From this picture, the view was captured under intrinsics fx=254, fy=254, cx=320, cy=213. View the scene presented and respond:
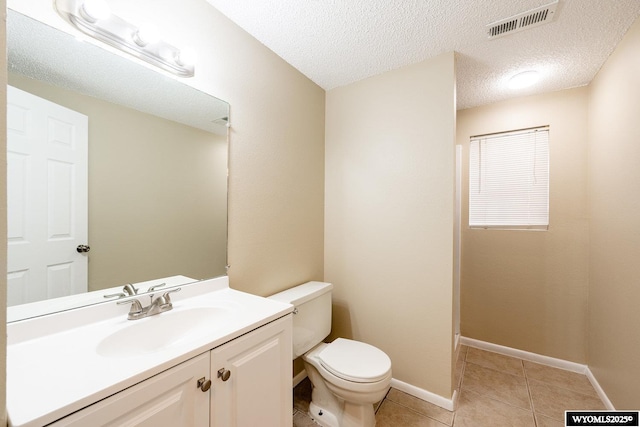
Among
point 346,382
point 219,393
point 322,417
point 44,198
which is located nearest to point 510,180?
point 346,382

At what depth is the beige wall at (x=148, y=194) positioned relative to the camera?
106 centimetres

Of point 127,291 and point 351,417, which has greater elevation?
point 127,291

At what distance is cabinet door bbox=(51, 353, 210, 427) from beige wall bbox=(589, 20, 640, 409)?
2145 mm

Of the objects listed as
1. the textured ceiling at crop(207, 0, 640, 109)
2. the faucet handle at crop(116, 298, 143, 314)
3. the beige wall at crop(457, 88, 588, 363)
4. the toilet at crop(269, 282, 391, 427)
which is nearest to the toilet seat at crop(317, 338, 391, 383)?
the toilet at crop(269, 282, 391, 427)

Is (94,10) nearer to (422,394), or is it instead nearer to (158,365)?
(158,365)

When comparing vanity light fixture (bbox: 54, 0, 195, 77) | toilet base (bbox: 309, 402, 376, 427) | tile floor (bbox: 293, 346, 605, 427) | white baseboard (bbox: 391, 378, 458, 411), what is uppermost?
vanity light fixture (bbox: 54, 0, 195, 77)

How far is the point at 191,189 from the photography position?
136cm

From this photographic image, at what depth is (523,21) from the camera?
4.62ft

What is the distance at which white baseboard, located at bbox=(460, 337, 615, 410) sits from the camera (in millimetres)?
1861

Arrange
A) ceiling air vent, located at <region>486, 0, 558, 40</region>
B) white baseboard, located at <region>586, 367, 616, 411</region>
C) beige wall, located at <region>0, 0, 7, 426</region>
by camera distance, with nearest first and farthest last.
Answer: beige wall, located at <region>0, 0, 7, 426</region> < ceiling air vent, located at <region>486, 0, 558, 40</region> < white baseboard, located at <region>586, 367, 616, 411</region>

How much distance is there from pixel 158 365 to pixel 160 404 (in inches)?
4.6

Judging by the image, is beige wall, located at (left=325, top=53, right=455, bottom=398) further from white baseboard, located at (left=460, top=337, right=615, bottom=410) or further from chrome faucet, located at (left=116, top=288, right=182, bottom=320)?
chrome faucet, located at (left=116, top=288, right=182, bottom=320)

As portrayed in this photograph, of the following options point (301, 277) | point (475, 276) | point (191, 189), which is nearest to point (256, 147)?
point (191, 189)

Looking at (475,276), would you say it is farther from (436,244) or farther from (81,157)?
(81,157)
